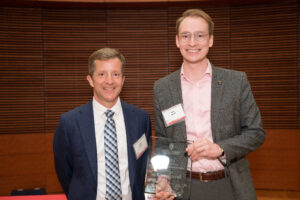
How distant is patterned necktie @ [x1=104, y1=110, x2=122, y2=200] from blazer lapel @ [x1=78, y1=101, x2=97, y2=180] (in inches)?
Answer: 3.1

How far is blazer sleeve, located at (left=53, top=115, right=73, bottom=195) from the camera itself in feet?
5.66

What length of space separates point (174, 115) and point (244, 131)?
0.44 meters

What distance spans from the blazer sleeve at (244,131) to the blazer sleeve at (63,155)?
39.3 inches

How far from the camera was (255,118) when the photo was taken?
1.60 m

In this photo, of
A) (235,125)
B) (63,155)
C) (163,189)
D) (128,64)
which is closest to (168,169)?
(163,189)

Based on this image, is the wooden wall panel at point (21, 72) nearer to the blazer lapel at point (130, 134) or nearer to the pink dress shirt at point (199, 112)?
the blazer lapel at point (130, 134)

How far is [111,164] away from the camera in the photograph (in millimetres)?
1694

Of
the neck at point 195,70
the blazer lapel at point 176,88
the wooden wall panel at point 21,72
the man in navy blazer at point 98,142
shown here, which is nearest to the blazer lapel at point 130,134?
the man in navy blazer at point 98,142

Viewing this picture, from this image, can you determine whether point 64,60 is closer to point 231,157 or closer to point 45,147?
point 45,147

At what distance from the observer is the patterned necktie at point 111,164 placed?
167cm

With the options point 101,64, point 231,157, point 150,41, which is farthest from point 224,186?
point 150,41

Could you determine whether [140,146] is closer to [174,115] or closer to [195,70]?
[174,115]

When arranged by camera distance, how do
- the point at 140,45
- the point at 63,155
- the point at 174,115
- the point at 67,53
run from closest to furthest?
the point at 174,115
the point at 63,155
the point at 67,53
the point at 140,45

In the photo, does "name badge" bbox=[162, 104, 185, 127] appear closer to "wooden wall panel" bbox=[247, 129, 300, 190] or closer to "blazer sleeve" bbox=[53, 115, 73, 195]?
"blazer sleeve" bbox=[53, 115, 73, 195]
